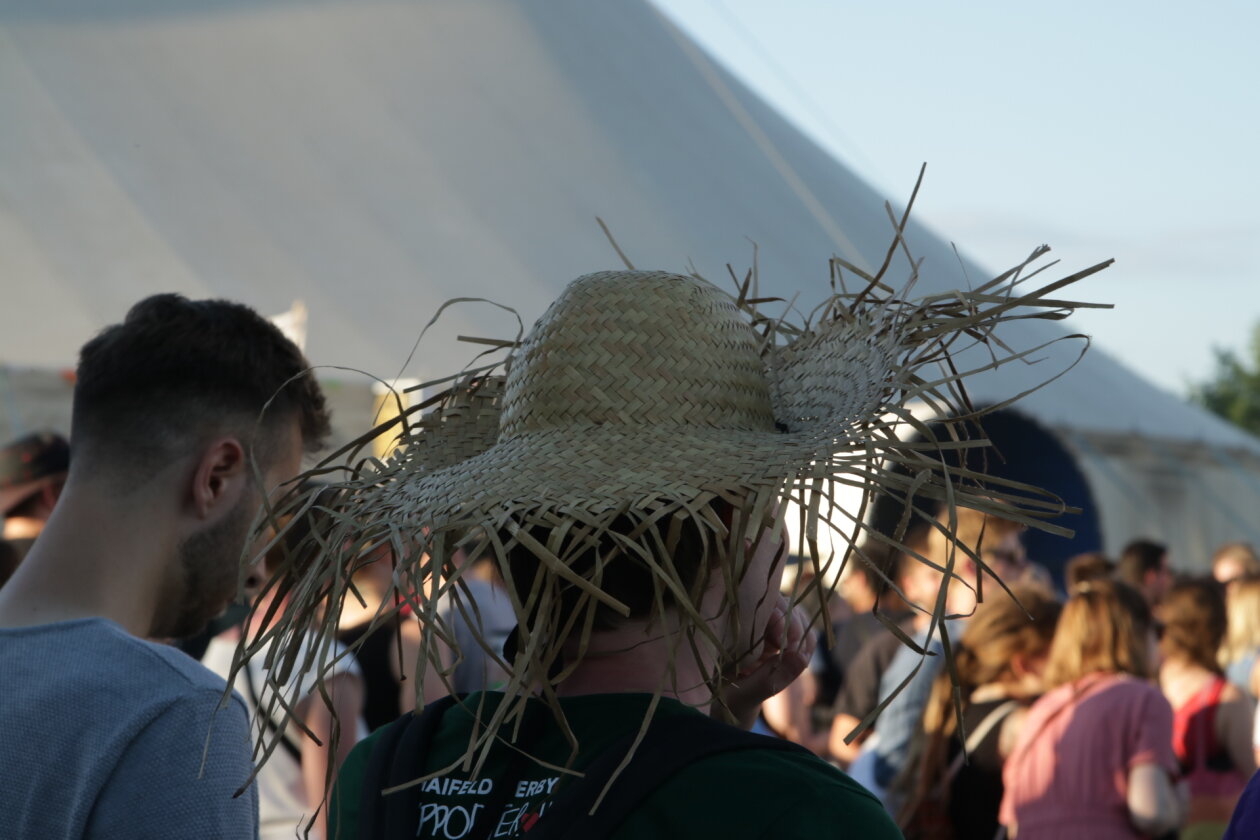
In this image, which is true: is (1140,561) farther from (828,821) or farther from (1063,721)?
(828,821)

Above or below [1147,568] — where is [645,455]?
above

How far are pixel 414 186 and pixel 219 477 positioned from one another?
8273mm

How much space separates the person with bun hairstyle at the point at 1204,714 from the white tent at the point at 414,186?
5217mm

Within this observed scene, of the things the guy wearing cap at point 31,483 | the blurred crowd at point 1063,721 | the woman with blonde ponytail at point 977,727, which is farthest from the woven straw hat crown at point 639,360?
the guy wearing cap at point 31,483

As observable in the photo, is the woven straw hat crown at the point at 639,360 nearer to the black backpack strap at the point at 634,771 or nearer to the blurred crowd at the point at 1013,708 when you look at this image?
the black backpack strap at the point at 634,771

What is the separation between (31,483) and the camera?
10.6 ft

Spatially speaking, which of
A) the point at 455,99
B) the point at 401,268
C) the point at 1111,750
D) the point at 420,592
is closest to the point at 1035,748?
the point at 1111,750

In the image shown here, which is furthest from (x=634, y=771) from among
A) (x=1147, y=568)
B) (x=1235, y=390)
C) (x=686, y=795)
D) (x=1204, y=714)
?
(x=1235, y=390)

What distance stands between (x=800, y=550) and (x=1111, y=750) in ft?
8.15

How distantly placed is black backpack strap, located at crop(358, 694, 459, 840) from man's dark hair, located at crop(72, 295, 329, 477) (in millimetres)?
526

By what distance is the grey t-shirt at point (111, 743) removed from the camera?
1350mm

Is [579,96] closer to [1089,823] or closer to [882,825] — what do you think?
[1089,823]

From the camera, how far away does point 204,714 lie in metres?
1.42

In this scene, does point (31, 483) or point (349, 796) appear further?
point (31, 483)
